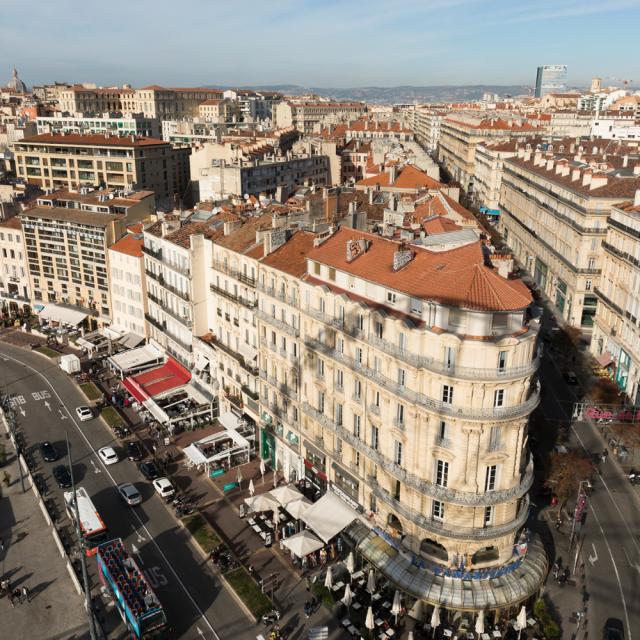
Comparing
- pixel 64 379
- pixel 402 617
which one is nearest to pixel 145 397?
pixel 64 379

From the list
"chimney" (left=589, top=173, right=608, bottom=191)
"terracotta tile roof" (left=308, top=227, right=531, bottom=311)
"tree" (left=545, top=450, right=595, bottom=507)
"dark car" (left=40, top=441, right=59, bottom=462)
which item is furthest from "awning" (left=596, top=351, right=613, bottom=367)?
"dark car" (left=40, top=441, right=59, bottom=462)

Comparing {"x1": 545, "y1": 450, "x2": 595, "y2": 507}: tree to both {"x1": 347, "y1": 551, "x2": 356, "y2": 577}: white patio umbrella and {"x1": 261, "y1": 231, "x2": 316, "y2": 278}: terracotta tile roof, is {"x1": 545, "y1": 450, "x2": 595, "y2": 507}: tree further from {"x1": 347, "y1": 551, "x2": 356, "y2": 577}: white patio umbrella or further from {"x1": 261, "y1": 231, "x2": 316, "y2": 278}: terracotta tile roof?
{"x1": 261, "y1": 231, "x2": 316, "y2": 278}: terracotta tile roof

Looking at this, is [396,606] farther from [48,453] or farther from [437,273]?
[48,453]

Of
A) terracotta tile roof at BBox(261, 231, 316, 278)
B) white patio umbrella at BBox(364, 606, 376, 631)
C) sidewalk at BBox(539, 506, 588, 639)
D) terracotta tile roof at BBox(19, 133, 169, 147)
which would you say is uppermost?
terracotta tile roof at BBox(19, 133, 169, 147)

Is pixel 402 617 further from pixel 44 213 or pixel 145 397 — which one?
pixel 44 213

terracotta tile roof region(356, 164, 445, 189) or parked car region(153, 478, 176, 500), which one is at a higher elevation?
terracotta tile roof region(356, 164, 445, 189)

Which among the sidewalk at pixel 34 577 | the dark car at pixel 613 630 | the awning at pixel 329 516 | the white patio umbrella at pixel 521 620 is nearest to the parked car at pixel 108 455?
the sidewalk at pixel 34 577

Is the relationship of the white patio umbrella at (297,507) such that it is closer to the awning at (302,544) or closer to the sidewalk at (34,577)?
the awning at (302,544)
